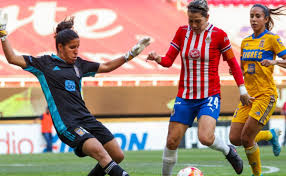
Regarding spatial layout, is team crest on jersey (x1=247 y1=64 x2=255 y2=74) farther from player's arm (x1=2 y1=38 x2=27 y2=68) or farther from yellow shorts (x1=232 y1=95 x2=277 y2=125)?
player's arm (x1=2 y1=38 x2=27 y2=68)

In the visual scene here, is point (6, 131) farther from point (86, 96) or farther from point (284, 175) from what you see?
point (284, 175)

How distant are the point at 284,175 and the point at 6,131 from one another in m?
12.9

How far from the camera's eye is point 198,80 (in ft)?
24.5

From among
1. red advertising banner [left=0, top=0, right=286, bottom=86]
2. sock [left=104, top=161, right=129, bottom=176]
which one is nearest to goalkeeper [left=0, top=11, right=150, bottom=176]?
sock [left=104, top=161, right=129, bottom=176]

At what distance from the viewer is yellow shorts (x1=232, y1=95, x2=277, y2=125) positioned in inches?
314

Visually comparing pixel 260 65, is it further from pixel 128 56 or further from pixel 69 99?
pixel 69 99

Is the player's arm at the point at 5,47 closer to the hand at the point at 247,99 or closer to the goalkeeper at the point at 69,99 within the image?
the goalkeeper at the point at 69,99

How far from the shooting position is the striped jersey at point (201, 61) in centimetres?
745

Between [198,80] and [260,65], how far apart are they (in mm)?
1067

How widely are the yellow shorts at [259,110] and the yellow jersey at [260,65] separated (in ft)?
0.25

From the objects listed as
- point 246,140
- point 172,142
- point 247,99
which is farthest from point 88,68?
point 246,140

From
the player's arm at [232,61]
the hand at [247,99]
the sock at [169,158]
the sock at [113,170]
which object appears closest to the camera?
the sock at [113,170]

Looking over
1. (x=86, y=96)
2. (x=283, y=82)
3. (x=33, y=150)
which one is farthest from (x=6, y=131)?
(x=283, y=82)

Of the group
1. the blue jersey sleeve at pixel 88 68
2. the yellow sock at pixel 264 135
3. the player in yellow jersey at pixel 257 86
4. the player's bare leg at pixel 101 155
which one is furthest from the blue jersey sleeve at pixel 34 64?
the yellow sock at pixel 264 135
